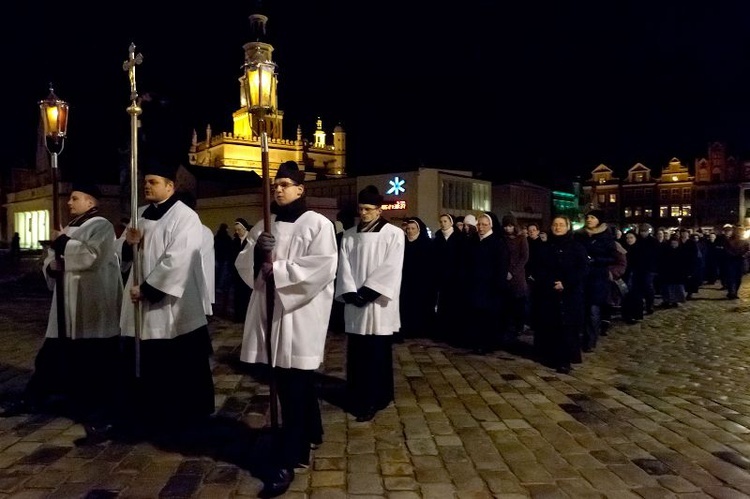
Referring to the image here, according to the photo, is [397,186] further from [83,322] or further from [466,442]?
[466,442]

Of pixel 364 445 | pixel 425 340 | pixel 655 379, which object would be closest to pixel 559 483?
pixel 364 445

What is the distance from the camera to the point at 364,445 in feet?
15.0

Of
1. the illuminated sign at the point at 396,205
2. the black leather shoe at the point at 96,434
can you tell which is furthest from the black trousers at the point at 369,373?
the illuminated sign at the point at 396,205

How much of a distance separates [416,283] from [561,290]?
2.75 metres

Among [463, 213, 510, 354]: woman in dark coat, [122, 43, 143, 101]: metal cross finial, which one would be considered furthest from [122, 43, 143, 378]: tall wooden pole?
[463, 213, 510, 354]: woman in dark coat

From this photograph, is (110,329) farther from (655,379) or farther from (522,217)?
(522,217)

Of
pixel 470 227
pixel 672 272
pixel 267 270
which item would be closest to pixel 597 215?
pixel 470 227

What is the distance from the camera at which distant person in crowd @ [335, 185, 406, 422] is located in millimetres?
5281

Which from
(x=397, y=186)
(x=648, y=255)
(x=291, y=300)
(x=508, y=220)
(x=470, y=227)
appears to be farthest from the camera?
(x=397, y=186)

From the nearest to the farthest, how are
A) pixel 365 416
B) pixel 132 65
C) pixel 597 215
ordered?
pixel 365 416 → pixel 132 65 → pixel 597 215

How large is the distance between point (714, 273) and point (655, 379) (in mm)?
16014

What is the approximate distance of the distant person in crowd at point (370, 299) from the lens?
5281 millimetres

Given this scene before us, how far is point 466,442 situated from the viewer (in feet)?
15.1

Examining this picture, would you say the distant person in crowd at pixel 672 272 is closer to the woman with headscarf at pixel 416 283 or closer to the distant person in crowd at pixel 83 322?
the woman with headscarf at pixel 416 283
